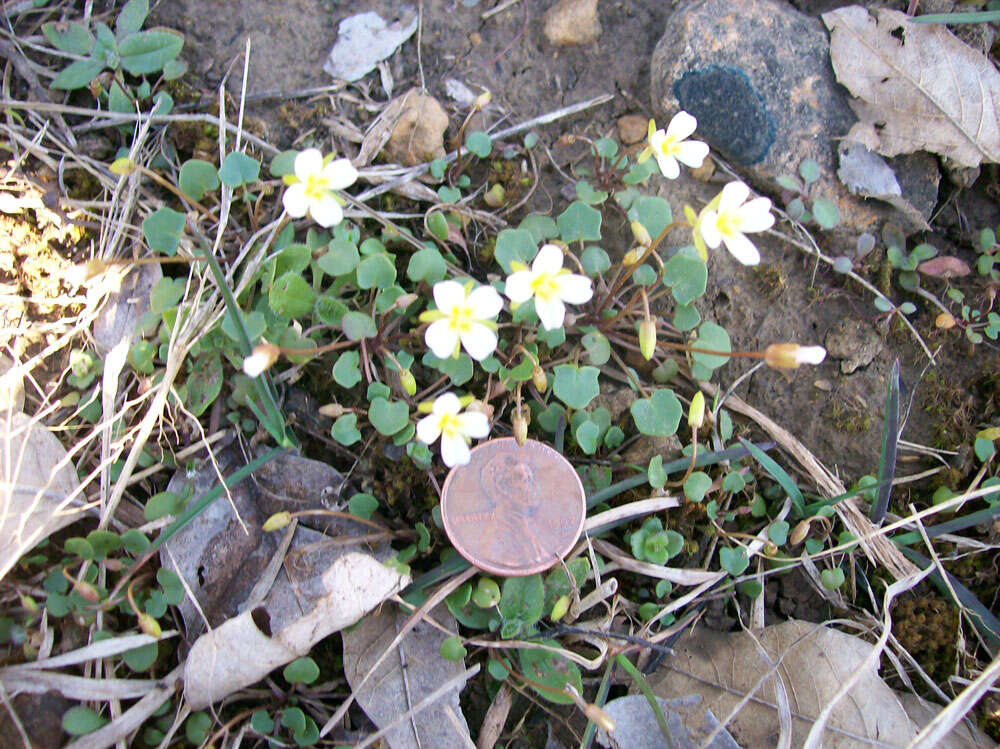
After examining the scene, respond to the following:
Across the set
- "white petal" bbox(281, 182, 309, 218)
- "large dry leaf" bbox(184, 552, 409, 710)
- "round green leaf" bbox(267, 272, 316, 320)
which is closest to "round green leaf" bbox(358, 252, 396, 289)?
"round green leaf" bbox(267, 272, 316, 320)

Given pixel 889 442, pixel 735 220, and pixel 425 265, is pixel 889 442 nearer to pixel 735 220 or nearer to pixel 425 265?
pixel 735 220

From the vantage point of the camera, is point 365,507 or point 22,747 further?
point 365,507

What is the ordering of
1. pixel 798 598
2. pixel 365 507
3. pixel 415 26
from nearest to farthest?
pixel 365 507 < pixel 798 598 < pixel 415 26

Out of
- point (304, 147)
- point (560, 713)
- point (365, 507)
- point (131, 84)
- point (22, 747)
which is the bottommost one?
point (560, 713)

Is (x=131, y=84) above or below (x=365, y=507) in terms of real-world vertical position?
above

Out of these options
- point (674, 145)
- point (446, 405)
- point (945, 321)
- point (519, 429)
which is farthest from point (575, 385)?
point (945, 321)

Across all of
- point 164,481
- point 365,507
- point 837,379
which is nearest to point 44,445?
point 164,481

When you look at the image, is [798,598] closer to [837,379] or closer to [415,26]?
Result: [837,379]

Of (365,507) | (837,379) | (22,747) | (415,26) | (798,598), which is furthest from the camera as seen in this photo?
(415,26)
